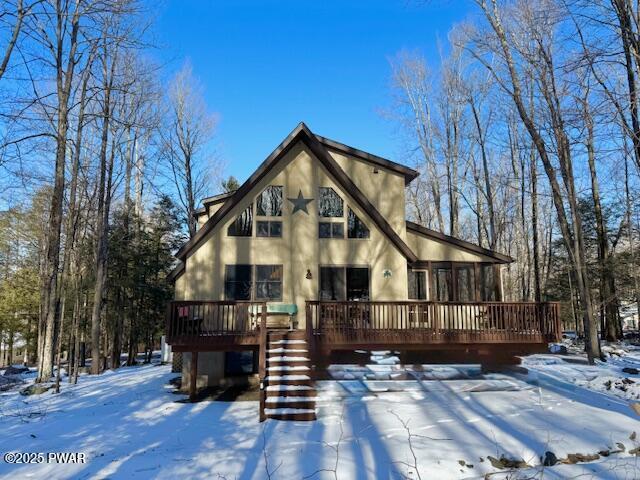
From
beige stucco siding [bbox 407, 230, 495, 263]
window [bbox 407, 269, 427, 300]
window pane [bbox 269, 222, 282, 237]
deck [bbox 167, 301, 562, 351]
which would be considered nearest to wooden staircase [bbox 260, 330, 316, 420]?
deck [bbox 167, 301, 562, 351]

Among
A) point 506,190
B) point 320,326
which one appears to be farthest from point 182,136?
point 506,190

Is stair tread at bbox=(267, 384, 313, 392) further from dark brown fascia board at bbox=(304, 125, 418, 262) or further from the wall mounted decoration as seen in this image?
the wall mounted decoration

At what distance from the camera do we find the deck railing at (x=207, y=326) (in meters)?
11.0

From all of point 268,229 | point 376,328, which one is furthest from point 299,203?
point 376,328

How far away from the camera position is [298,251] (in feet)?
44.5

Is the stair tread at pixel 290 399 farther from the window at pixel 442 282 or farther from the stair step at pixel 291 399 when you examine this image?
the window at pixel 442 282

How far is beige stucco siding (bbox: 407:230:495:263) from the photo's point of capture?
48.4 ft

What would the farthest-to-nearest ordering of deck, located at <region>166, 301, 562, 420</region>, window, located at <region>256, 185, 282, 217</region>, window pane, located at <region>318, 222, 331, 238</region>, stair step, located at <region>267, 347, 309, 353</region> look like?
window pane, located at <region>318, 222, 331, 238</region>, window, located at <region>256, 185, 282, 217</region>, deck, located at <region>166, 301, 562, 420</region>, stair step, located at <region>267, 347, 309, 353</region>

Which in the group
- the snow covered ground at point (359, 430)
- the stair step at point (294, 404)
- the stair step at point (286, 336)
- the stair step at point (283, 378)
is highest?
the stair step at point (286, 336)

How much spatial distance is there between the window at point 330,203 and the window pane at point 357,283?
1938 millimetres

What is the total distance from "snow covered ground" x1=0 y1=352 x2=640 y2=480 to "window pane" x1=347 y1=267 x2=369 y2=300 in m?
2.35

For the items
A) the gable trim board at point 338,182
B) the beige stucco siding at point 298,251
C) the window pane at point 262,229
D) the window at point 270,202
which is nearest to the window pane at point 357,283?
the beige stucco siding at point 298,251

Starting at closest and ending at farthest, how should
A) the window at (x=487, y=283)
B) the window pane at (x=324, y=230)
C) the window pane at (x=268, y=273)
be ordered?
1. the window pane at (x=268, y=273)
2. the window pane at (x=324, y=230)
3. the window at (x=487, y=283)

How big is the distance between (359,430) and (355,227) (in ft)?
23.7
